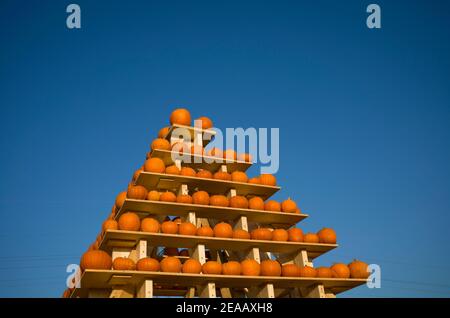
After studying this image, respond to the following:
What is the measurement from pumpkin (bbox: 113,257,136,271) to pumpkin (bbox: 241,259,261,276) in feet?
7.29

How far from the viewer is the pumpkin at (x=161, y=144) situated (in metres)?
11.6

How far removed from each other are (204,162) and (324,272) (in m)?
3.96

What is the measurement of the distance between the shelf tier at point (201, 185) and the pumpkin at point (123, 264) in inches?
85.6

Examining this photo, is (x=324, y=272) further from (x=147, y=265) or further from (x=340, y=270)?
(x=147, y=265)

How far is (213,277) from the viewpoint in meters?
9.29

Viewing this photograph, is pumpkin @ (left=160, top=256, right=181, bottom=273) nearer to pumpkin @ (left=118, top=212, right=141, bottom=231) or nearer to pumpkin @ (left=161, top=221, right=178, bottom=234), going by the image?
pumpkin @ (left=161, top=221, right=178, bottom=234)

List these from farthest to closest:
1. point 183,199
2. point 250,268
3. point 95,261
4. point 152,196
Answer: point 183,199 → point 152,196 → point 250,268 → point 95,261

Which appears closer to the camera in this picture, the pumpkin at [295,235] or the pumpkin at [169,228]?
the pumpkin at [169,228]

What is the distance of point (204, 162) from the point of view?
12.0 meters

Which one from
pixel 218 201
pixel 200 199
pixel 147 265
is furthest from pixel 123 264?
pixel 218 201

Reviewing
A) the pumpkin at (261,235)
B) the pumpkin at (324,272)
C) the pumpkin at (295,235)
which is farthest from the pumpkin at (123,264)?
the pumpkin at (324,272)

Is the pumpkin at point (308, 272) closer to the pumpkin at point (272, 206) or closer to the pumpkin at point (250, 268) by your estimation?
the pumpkin at point (250, 268)
